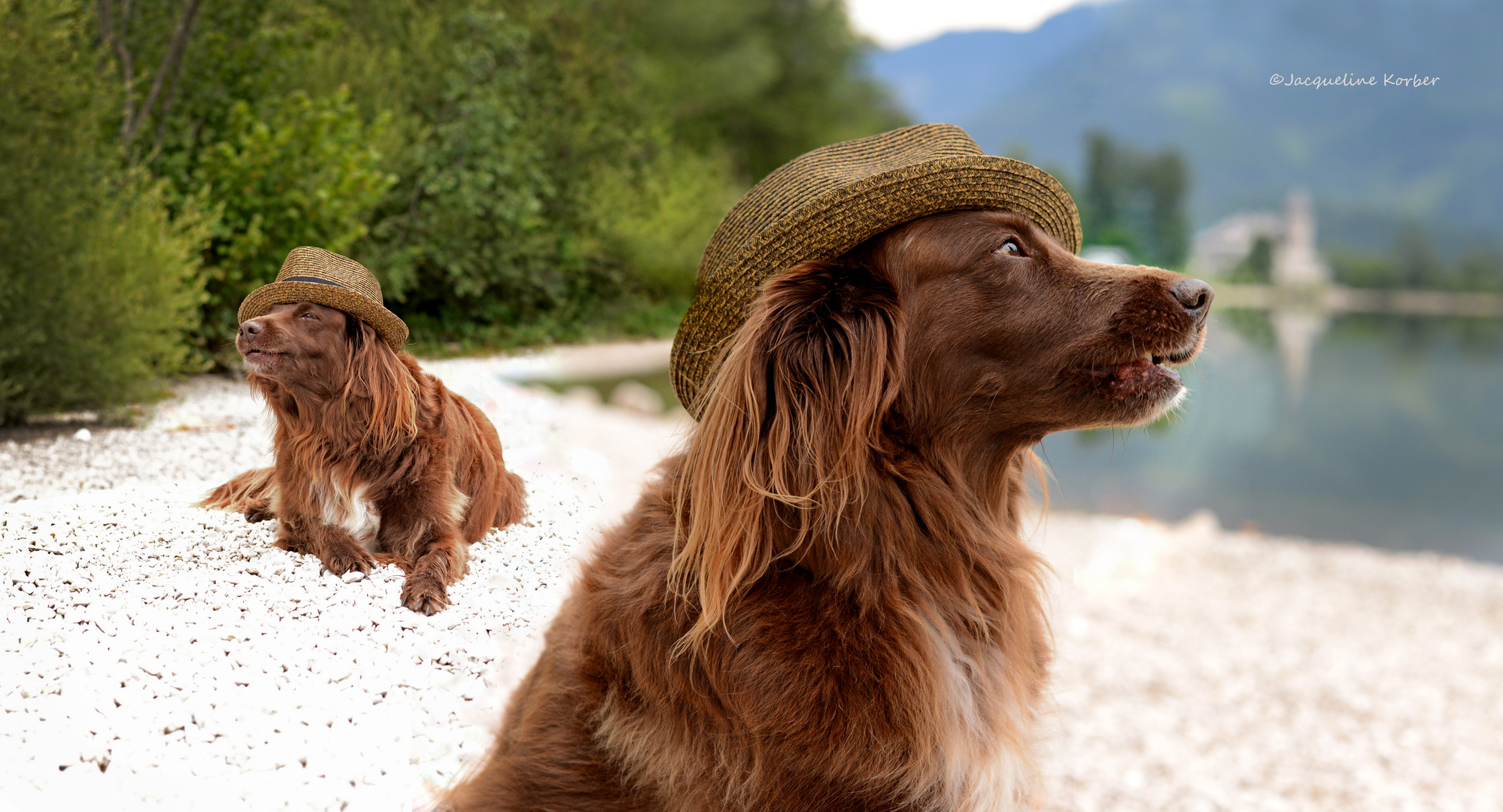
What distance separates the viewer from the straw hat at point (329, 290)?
123cm

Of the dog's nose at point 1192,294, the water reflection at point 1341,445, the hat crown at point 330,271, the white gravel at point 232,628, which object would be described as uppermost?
the water reflection at point 1341,445

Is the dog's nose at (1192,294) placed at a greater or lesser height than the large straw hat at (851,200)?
greater

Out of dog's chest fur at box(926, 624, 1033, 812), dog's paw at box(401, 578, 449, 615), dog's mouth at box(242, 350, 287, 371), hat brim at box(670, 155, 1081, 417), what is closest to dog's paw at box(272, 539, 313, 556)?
dog's paw at box(401, 578, 449, 615)

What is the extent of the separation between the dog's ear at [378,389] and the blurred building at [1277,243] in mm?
16426

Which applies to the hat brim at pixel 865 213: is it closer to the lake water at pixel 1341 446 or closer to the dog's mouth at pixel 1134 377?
the dog's mouth at pixel 1134 377

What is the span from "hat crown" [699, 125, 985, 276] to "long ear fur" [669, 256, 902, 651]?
0.13 m

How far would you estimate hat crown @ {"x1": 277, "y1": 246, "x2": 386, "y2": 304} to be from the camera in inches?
49.9

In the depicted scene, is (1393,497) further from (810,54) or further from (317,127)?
(317,127)

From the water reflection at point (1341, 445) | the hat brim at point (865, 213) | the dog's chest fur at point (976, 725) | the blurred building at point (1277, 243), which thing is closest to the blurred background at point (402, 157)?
the hat brim at point (865, 213)

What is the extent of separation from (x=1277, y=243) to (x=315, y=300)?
26.7 m

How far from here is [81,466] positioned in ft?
Result: 5.28

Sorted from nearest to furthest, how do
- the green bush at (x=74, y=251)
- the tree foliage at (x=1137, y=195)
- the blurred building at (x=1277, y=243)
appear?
the green bush at (x=74, y=251) < the tree foliage at (x=1137, y=195) < the blurred building at (x=1277, y=243)

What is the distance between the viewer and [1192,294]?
1931 millimetres

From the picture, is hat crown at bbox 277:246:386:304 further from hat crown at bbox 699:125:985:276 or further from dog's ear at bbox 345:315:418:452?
hat crown at bbox 699:125:985:276
